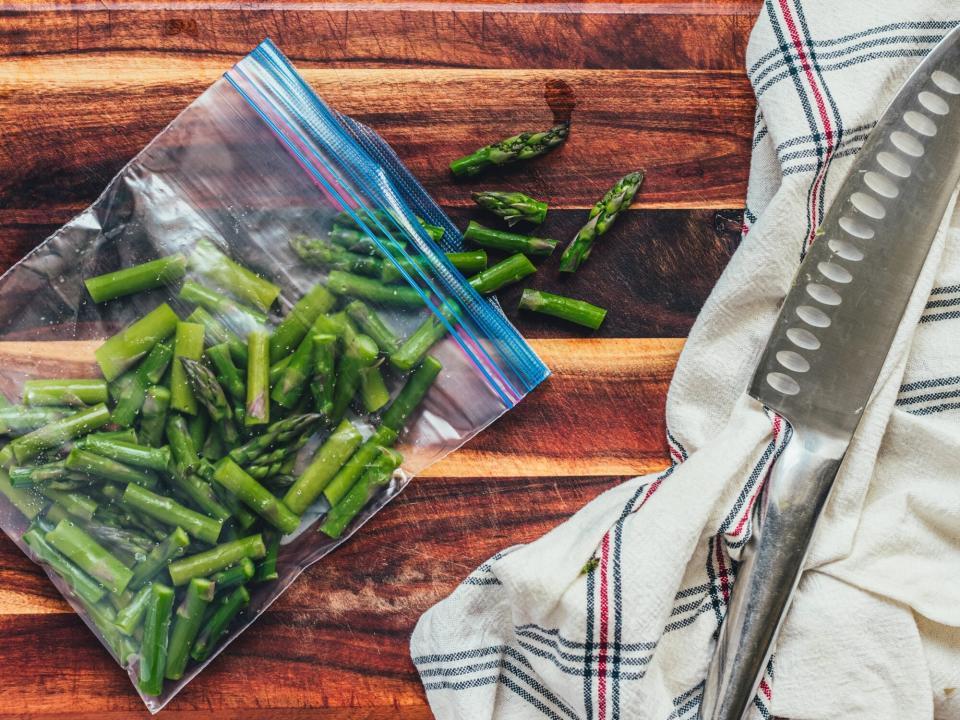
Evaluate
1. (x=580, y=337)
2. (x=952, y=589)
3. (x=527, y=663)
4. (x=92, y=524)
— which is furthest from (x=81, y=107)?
(x=952, y=589)

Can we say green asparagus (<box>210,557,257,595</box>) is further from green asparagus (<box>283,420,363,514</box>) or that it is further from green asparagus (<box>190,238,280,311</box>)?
green asparagus (<box>190,238,280,311</box>)

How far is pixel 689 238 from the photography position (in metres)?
1.70

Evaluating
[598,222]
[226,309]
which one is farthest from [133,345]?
[598,222]

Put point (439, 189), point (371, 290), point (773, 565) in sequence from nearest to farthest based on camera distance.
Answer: point (773, 565) → point (371, 290) → point (439, 189)

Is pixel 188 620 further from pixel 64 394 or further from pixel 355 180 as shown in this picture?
pixel 355 180

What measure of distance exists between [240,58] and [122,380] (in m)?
0.63

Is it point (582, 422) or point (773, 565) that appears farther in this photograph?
point (582, 422)

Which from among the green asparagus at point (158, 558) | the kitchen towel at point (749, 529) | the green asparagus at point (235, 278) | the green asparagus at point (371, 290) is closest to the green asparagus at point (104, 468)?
the green asparagus at point (158, 558)

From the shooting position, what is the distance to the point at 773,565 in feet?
4.86

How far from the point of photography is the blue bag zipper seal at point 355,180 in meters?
1.59

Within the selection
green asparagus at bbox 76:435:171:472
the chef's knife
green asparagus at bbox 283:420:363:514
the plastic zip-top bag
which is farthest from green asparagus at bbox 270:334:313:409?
the chef's knife

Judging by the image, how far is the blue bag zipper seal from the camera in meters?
1.59

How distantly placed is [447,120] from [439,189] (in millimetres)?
131

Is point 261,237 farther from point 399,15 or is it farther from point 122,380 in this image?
point 399,15
